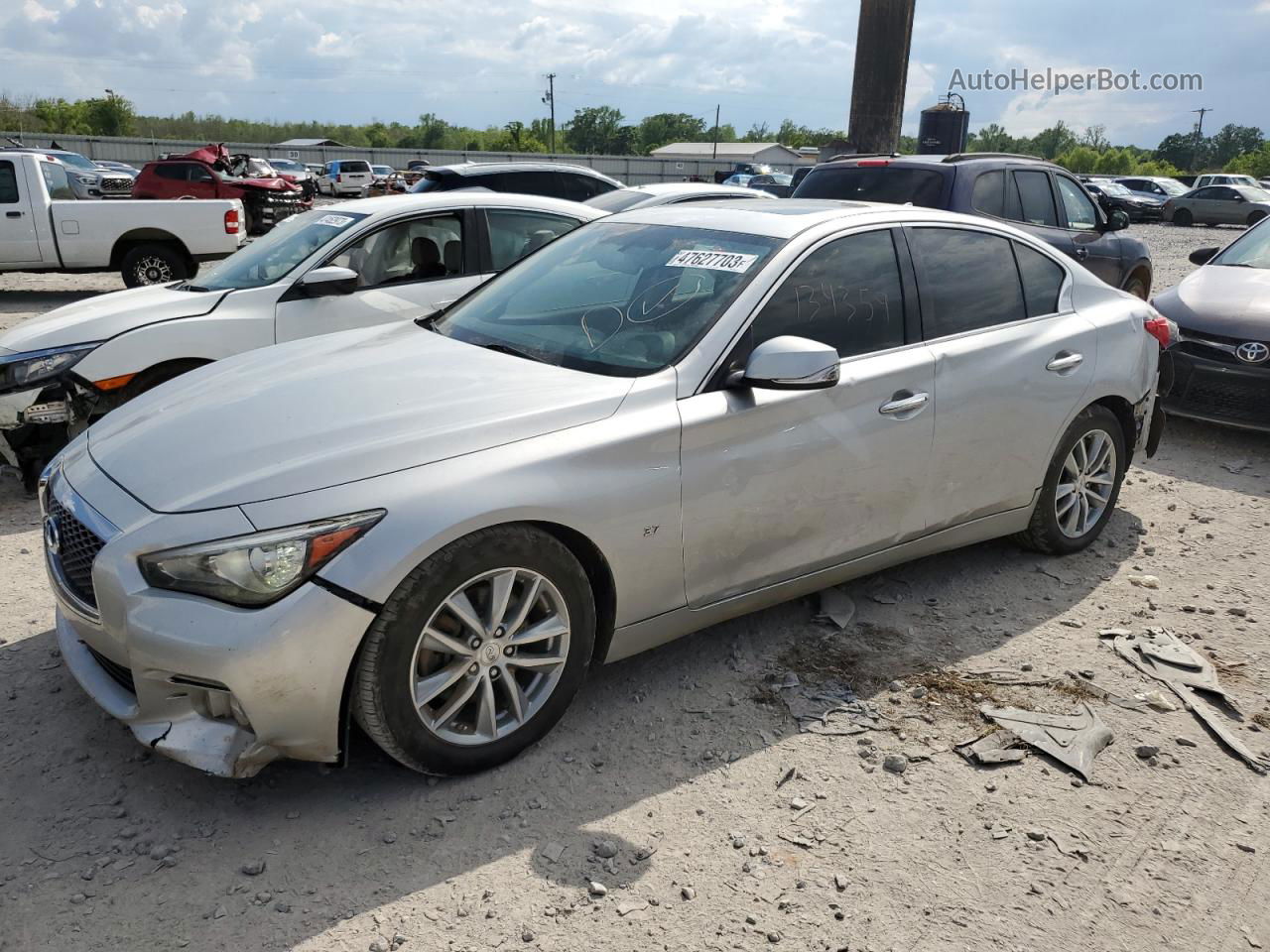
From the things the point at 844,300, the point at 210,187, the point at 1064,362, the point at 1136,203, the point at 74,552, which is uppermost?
the point at 844,300

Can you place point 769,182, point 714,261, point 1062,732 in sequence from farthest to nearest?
point 769,182, point 714,261, point 1062,732

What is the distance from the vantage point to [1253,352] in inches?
272

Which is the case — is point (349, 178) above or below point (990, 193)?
below

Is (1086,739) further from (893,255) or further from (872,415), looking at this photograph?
(893,255)

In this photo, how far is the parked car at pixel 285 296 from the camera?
5762 millimetres

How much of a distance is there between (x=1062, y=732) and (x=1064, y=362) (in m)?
1.75

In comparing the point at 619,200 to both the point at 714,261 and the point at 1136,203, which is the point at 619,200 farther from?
the point at 1136,203

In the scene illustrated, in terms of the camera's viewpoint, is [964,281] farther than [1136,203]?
No

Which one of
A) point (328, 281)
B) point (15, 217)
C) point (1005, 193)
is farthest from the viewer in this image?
point (15, 217)

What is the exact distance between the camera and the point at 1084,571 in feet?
16.2

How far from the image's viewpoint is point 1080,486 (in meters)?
4.93

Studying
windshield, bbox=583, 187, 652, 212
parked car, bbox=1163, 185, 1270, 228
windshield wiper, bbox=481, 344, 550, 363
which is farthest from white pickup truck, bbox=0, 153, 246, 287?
parked car, bbox=1163, 185, 1270, 228

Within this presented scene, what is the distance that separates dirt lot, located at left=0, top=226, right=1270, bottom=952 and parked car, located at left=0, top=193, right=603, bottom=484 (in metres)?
1.98

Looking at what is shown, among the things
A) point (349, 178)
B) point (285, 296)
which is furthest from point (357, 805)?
point (349, 178)
